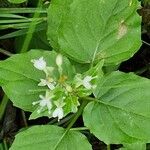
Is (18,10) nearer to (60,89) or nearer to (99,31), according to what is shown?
(99,31)

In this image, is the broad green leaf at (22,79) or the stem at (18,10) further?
the stem at (18,10)

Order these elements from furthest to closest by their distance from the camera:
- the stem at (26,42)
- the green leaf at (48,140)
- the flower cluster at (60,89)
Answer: the stem at (26,42), the green leaf at (48,140), the flower cluster at (60,89)

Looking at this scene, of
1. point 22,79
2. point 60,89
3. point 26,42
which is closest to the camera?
point 60,89

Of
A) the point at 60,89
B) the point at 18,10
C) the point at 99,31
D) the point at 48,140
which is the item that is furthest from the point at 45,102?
the point at 18,10

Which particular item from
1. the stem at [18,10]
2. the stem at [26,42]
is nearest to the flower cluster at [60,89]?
the stem at [26,42]

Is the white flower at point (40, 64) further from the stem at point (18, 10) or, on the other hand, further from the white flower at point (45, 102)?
the stem at point (18, 10)

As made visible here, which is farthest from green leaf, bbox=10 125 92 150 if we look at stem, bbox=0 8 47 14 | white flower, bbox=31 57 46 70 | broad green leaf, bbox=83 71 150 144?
stem, bbox=0 8 47 14
